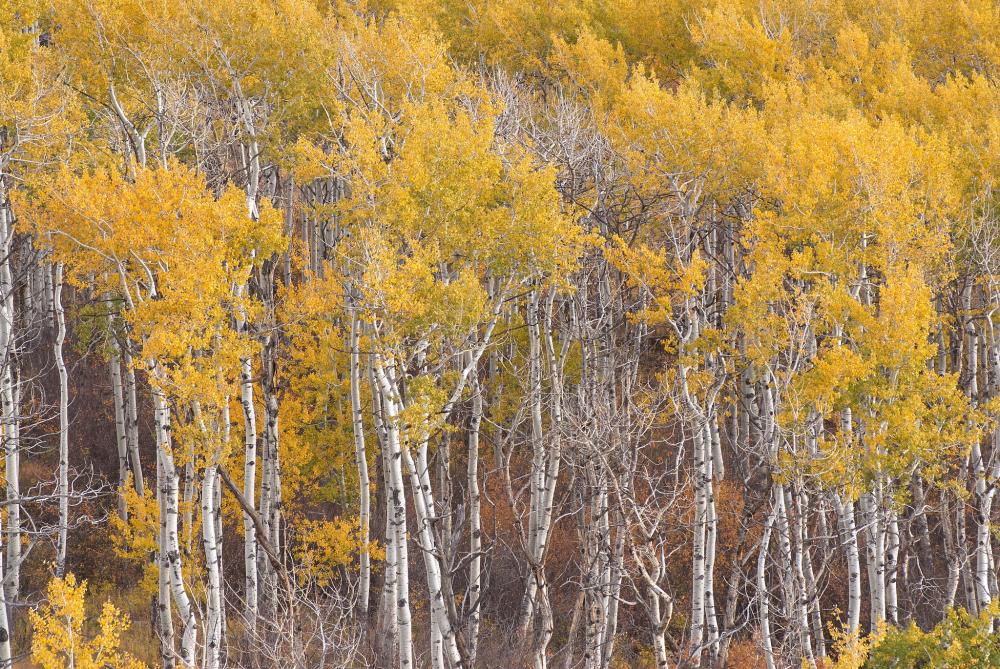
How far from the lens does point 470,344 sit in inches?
634

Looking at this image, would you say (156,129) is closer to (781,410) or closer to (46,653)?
(46,653)

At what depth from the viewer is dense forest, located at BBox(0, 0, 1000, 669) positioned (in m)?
14.7

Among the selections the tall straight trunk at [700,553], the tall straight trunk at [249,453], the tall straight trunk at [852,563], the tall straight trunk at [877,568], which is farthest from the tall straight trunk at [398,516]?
the tall straight trunk at [877,568]

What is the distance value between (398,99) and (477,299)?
5.86 meters

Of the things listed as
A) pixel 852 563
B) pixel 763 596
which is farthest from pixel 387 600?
pixel 852 563

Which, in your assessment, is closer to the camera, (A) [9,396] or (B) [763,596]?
(A) [9,396]

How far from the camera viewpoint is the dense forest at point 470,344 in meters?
14.7

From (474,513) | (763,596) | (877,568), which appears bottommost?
(763,596)

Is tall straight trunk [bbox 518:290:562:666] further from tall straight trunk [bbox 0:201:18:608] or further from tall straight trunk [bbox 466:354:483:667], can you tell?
tall straight trunk [bbox 0:201:18:608]

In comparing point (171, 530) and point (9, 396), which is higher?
point (9, 396)

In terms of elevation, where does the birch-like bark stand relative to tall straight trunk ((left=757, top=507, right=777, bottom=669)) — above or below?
above

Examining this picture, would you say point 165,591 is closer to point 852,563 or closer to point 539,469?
point 539,469

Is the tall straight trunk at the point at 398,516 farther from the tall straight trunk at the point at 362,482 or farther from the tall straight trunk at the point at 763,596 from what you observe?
the tall straight trunk at the point at 763,596

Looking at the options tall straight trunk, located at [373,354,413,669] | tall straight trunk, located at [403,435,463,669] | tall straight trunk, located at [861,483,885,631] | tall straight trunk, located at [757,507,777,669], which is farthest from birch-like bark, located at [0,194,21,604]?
tall straight trunk, located at [861,483,885,631]
